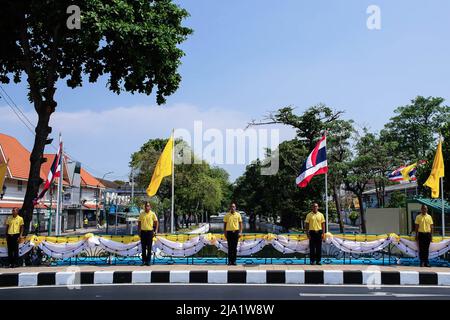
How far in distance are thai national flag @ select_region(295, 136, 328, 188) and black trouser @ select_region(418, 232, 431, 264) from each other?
406 centimetres

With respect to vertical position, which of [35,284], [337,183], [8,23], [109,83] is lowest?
[35,284]

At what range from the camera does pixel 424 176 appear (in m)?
26.1

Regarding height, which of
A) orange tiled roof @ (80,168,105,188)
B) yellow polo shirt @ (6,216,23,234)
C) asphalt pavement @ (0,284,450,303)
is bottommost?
asphalt pavement @ (0,284,450,303)

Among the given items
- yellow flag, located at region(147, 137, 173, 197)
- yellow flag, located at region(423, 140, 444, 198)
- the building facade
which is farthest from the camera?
the building facade

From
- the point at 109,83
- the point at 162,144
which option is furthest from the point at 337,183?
the point at 162,144

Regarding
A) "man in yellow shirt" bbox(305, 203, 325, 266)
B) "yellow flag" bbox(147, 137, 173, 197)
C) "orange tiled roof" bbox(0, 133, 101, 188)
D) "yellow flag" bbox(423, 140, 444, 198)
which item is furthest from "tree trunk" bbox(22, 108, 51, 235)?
"orange tiled roof" bbox(0, 133, 101, 188)

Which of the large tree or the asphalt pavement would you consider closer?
the asphalt pavement

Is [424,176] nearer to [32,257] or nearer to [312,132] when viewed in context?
[312,132]

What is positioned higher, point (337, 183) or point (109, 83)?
point (109, 83)

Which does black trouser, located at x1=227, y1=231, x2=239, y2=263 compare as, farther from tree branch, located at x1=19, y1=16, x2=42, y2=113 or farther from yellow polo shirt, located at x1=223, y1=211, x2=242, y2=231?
tree branch, located at x1=19, y1=16, x2=42, y2=113

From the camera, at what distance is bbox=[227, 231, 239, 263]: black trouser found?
13.2m

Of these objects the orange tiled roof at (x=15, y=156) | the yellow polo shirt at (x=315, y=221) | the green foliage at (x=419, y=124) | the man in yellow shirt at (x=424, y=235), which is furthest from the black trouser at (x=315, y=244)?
the green foliage at (x=419, y=124)

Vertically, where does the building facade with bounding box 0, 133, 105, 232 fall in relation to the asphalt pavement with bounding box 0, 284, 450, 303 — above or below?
above
